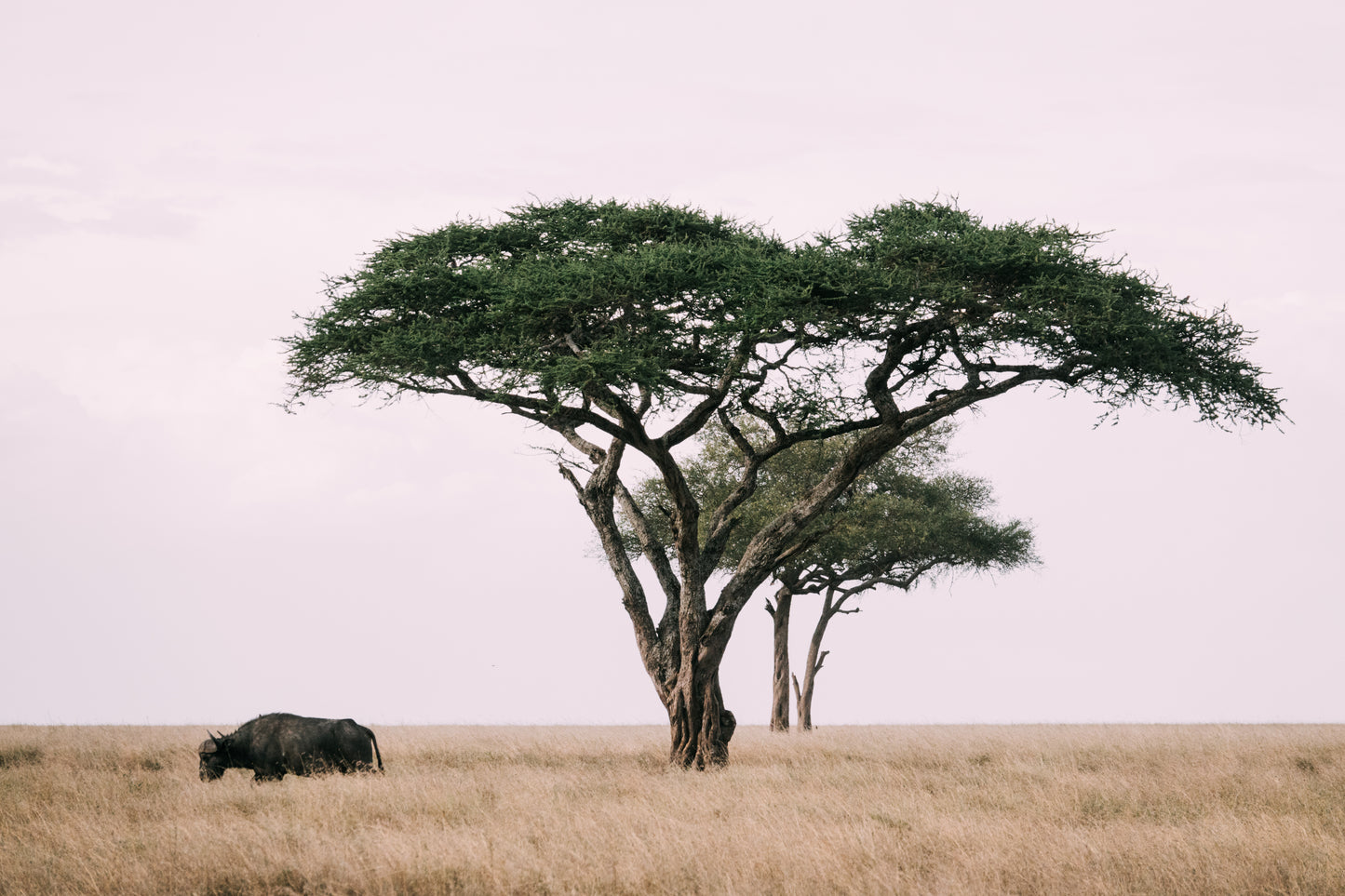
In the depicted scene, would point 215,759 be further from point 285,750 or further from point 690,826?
point 690,826

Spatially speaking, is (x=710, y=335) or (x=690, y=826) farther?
(x=710, y=335)

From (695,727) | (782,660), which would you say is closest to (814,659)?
(782,660)

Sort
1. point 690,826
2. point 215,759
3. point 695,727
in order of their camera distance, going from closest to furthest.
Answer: point 690,826
point 215,759
point 695,727

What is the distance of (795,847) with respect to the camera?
1048 cm

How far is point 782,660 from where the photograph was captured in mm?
34094

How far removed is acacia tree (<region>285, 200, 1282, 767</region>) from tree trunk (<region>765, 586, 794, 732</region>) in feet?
42.2

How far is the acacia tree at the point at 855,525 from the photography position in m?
31.2

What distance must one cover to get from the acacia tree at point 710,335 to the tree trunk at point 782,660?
12.9m

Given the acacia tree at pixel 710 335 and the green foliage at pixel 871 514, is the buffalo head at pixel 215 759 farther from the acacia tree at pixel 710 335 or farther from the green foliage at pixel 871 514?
the green foliage at pixel 871 514

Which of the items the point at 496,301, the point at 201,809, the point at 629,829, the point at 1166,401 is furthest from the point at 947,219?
the point at 201,809

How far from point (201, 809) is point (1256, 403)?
18763mm

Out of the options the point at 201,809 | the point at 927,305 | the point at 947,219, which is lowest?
the point at 201,809

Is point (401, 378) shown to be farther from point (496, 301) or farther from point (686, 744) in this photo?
point (686, 744)

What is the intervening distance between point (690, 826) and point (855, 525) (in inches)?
781
